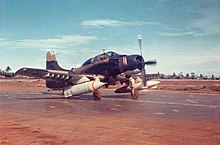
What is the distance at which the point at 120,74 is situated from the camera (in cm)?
2317

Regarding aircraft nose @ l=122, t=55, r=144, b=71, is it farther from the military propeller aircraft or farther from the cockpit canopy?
the cockpit canopy

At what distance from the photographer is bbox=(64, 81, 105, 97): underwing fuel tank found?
2106cm

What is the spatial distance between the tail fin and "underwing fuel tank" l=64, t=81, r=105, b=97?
684cm

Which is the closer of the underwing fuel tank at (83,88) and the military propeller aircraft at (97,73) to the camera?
the underwing fuel tank at (83,88)

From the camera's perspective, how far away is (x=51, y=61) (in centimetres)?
2969

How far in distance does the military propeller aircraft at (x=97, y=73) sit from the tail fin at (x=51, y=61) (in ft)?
14.8

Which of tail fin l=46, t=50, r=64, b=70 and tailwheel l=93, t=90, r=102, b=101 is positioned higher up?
tail fin l=46, t=50, r=64, b=70

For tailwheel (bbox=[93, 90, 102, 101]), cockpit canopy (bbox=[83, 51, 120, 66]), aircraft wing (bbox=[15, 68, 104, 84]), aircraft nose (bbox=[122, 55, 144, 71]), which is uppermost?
cockpit canopy (bbox=[83, 51, 120, 66])

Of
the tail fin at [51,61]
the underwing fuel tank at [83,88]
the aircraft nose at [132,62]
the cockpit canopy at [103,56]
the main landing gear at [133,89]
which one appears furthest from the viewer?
the tail fin at [51,61]

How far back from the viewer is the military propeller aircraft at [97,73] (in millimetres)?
21500

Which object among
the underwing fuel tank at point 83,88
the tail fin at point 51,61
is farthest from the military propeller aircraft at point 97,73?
the tail fin at point 51,61

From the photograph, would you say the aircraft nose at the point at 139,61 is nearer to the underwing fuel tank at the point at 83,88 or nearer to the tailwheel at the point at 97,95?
the underwing fuel tank at the point at 83,88

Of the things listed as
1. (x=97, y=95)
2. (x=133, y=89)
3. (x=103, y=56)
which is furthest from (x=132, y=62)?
(x=97, y=95)

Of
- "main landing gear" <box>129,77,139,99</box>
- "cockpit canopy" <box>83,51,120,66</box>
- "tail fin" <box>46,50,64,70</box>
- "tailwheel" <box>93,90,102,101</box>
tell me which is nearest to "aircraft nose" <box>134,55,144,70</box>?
"cockpit canopy" <box>83,51,120,66</box>
